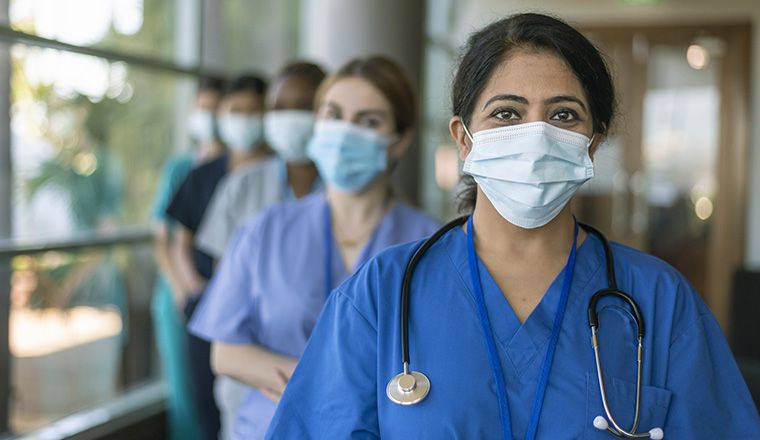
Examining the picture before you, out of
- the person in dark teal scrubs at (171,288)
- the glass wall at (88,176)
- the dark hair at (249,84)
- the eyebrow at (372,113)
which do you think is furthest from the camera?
the person in dark teal scrubs at (171,288)

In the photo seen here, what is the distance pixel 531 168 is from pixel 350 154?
79cm

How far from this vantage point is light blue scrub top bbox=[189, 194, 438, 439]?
6.57ft

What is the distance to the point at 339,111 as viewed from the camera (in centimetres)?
214

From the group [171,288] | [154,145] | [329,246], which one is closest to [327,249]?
[329,246]

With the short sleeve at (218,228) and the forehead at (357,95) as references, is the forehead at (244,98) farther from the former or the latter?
the forehead at (357,95)

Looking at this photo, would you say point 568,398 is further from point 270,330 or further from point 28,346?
point 28,346

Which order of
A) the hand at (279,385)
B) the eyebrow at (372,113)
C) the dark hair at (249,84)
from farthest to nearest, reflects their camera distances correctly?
the dark hair at (249,84) → the eyebrow at (372,113) → the hand at (279,385)

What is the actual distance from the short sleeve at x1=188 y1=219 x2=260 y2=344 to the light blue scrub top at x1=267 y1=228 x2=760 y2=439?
1.93 ft

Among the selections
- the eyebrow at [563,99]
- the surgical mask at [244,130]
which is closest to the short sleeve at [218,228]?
the surgical mask at [244,130]

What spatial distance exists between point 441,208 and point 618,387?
18.2 feet

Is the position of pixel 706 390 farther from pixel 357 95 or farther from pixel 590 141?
pixel 357 95

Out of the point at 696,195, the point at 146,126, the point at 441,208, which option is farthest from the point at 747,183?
the point at 146,126

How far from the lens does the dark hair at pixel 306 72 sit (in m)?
2.70

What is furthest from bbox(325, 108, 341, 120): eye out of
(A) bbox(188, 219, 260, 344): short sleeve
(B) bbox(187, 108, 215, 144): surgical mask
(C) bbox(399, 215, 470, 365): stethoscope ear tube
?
(B) bbox(187, 108, 215, 144): surgical mask
